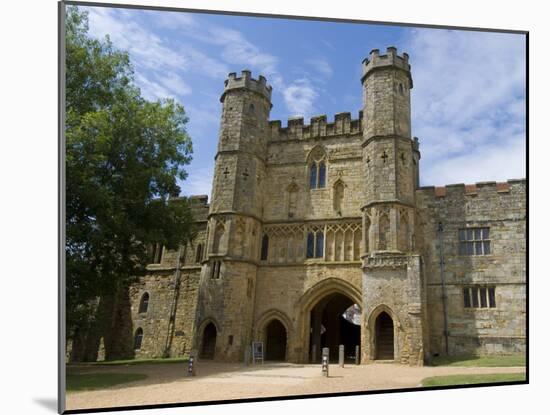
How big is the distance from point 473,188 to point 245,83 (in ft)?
32.3

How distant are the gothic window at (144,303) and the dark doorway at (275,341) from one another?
5765mm

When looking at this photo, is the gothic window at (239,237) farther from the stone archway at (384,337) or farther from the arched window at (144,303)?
the arched window at (144,303)

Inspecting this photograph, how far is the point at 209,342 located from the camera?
16.8 meters

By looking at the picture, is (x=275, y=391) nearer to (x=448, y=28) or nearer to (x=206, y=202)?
(x=448, y=28)

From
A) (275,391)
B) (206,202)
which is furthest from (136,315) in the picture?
(275,391)

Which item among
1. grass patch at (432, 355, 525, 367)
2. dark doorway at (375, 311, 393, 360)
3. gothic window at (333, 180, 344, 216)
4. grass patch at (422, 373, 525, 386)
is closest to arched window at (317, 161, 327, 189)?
gothic window at (333, 180, 344, 216)

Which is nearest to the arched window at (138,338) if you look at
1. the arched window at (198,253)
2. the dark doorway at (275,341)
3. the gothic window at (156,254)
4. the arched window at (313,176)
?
the gothic window at (156,254)

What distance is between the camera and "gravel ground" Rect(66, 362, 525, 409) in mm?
8711

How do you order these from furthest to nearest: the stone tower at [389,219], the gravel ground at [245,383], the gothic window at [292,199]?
the gothic window at [292,199] → the stone tower at [389,219] → the gravel ground at [245,383]

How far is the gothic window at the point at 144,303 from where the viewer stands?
2050 centimetres

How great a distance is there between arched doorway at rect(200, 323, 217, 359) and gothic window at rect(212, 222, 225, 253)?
2740 millimetres

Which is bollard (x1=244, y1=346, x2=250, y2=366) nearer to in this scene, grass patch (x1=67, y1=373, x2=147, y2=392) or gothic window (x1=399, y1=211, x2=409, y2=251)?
grass patch (x1=67, y1=373, x2=147, y2=392)

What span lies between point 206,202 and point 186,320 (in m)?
5.19

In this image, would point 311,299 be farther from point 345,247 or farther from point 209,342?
point 209,342
